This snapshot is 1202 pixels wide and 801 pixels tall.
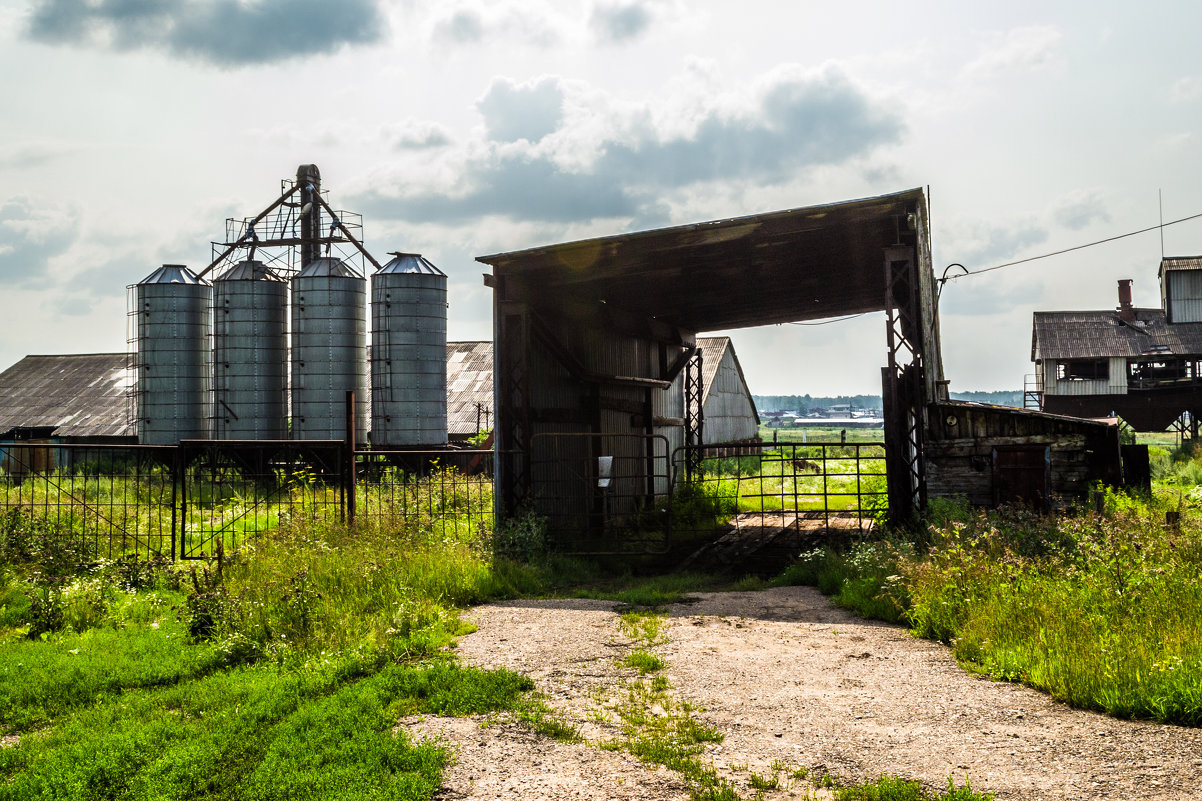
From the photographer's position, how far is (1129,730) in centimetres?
488

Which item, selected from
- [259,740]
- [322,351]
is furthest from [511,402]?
[322,351]

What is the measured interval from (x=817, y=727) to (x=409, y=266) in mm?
19360

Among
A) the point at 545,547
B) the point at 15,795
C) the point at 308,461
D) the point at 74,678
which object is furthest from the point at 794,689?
the point at 308,461

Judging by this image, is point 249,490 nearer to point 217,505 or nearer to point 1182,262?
point 217,505

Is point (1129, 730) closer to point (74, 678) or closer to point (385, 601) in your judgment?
point (385, 601)

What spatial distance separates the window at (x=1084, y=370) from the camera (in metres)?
38.0

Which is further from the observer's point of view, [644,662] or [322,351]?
[322,351]

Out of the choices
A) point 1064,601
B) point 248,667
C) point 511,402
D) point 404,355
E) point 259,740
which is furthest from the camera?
point 404,355

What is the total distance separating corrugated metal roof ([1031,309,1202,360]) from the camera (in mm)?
36906

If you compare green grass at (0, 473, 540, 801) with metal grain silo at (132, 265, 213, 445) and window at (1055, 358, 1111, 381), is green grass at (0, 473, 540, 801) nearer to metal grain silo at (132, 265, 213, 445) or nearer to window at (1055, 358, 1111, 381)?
metal grain silo at (132, 265, 213, 445)

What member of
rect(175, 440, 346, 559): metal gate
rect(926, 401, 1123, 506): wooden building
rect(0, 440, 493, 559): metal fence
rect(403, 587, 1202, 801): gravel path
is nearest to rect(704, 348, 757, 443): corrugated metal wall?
rect(0, 440, 493, 559): metal fence

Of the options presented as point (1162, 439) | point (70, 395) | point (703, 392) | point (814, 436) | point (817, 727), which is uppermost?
point (70, 395)

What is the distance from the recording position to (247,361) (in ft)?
77.4

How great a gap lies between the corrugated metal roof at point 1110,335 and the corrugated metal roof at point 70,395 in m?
38.5
